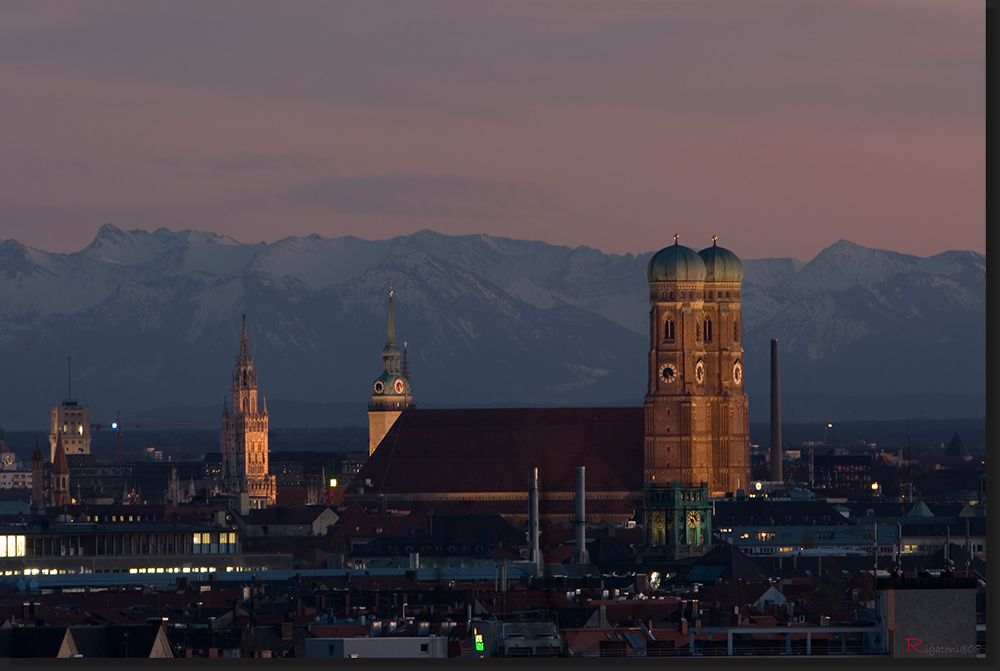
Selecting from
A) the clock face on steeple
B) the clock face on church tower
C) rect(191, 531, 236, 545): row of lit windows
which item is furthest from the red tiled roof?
rect(191, 531, 236, 545): row of lit windows

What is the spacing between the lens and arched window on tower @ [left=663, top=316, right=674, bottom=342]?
168 meters

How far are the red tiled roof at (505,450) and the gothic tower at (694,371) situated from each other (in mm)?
3262

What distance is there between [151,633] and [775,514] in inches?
3749

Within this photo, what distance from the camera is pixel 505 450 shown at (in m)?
177

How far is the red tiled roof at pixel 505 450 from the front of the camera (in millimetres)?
171250

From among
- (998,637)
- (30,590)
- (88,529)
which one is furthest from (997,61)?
(88,529)

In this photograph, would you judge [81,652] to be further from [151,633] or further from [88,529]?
[88,529]

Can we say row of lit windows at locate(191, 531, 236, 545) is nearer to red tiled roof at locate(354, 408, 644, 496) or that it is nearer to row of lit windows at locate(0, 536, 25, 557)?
row of lit windows at locate(0, 536, 25, 557)

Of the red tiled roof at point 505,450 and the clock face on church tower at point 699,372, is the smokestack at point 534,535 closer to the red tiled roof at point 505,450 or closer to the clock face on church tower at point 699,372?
the clock face on church tower at point 699,372

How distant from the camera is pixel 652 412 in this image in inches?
6654

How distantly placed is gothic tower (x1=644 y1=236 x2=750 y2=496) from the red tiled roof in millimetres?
3262

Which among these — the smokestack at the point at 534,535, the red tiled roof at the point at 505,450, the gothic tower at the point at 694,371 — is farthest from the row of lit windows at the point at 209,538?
the gothic tower at the point at 694,371

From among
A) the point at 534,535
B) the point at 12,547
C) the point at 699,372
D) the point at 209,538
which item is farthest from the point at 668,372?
the point at 12,547

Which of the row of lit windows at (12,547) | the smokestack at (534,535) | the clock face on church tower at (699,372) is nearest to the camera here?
the smokestack at (534,535)
